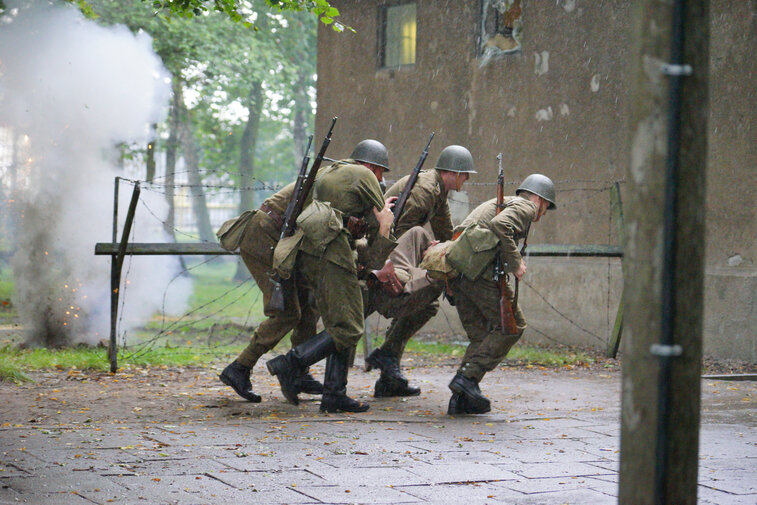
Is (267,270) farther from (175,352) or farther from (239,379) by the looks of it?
(175,352)

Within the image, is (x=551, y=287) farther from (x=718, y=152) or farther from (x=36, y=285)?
(x=36, y=285)

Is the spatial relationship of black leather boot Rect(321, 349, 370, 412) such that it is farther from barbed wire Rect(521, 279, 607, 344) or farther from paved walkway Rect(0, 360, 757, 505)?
barbed wire Rect(521, 279, 607, 344)

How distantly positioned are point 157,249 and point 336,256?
297cm

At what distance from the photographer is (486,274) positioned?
24.0ft

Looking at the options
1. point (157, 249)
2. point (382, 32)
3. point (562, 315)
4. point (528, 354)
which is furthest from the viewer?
point (382, 32)

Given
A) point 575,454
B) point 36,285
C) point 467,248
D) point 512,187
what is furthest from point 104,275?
point 575,454

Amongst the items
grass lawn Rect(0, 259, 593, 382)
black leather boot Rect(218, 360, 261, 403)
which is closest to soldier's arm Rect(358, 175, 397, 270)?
black leather boot Rect(218, 360, 261, 403)

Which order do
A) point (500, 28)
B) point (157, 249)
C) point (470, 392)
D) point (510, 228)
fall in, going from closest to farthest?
point (510, 228) → point (470, 392) → point (157, 249) → point (500, 28)

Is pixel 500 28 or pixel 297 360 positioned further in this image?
pixel 500 28

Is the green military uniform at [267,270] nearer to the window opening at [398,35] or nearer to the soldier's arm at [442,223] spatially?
the soldier's arm at [442,223]

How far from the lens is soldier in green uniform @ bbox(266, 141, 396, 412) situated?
7145 millimetres

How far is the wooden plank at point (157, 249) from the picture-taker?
929cm

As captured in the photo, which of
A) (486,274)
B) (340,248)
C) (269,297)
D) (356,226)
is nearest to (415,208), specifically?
(356,226)

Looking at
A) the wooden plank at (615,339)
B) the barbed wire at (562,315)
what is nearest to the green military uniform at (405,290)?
the wooden plank at (615,339)
